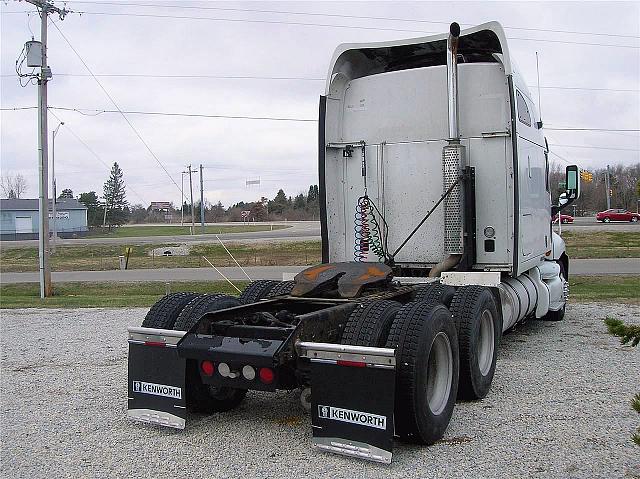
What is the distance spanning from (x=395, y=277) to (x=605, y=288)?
10535 millimetres

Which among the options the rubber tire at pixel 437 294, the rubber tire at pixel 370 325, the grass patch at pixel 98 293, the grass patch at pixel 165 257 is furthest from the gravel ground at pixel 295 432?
the grass patch at pixel 165 257

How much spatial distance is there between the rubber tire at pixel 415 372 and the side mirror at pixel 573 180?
6592 millimetres

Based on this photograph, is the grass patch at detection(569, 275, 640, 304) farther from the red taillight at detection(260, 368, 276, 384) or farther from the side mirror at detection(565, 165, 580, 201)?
the red taillight at detection(260, 368, 276, 384)

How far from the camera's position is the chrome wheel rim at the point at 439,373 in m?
5.31

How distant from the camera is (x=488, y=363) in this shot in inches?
267

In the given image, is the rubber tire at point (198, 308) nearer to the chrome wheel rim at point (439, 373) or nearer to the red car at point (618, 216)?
the chrome wheel rim at point (439, 373)

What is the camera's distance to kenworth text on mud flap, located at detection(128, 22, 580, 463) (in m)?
4.79

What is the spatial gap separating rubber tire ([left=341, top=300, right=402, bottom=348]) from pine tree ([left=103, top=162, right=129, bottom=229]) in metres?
82.9

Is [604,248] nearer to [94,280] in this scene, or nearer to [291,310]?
[94,280]

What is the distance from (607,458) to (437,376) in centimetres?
134

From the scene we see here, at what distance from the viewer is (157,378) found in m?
5.48

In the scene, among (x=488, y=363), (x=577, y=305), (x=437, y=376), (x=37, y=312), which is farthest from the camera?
(x=37, y=312)

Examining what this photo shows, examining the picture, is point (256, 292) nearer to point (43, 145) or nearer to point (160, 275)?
point (43, 145)

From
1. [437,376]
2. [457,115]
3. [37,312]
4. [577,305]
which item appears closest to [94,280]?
[37,312]
